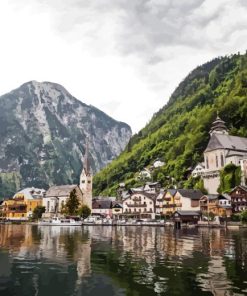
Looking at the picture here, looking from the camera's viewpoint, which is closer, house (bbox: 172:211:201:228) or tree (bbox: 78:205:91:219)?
house (bbox: 172:211:201:228)

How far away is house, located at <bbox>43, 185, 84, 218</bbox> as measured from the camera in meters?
187

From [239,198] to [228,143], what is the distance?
3618 cm

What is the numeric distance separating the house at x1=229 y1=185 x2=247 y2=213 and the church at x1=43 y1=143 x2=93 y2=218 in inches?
3107

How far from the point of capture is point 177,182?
6978 inches

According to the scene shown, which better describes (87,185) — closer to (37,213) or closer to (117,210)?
(117,210)

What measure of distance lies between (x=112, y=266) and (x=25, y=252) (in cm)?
1565

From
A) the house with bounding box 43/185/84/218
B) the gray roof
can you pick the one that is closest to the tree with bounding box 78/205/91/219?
the house with bounding box 43/185/84/218

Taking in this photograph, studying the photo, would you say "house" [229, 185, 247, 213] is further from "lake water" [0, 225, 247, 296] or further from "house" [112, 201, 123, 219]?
"lake water" [0, 225, 247, 296]

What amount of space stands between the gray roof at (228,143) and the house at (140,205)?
33.7 meters

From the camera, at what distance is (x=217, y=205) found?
124438 mm

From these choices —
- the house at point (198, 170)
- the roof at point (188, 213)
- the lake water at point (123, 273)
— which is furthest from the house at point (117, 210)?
the lake water at point (123, 273)

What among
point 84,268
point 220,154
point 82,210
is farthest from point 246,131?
point 84,268

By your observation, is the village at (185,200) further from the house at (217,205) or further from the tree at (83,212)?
the tree at (83,212)

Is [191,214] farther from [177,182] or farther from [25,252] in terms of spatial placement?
[25,252]
